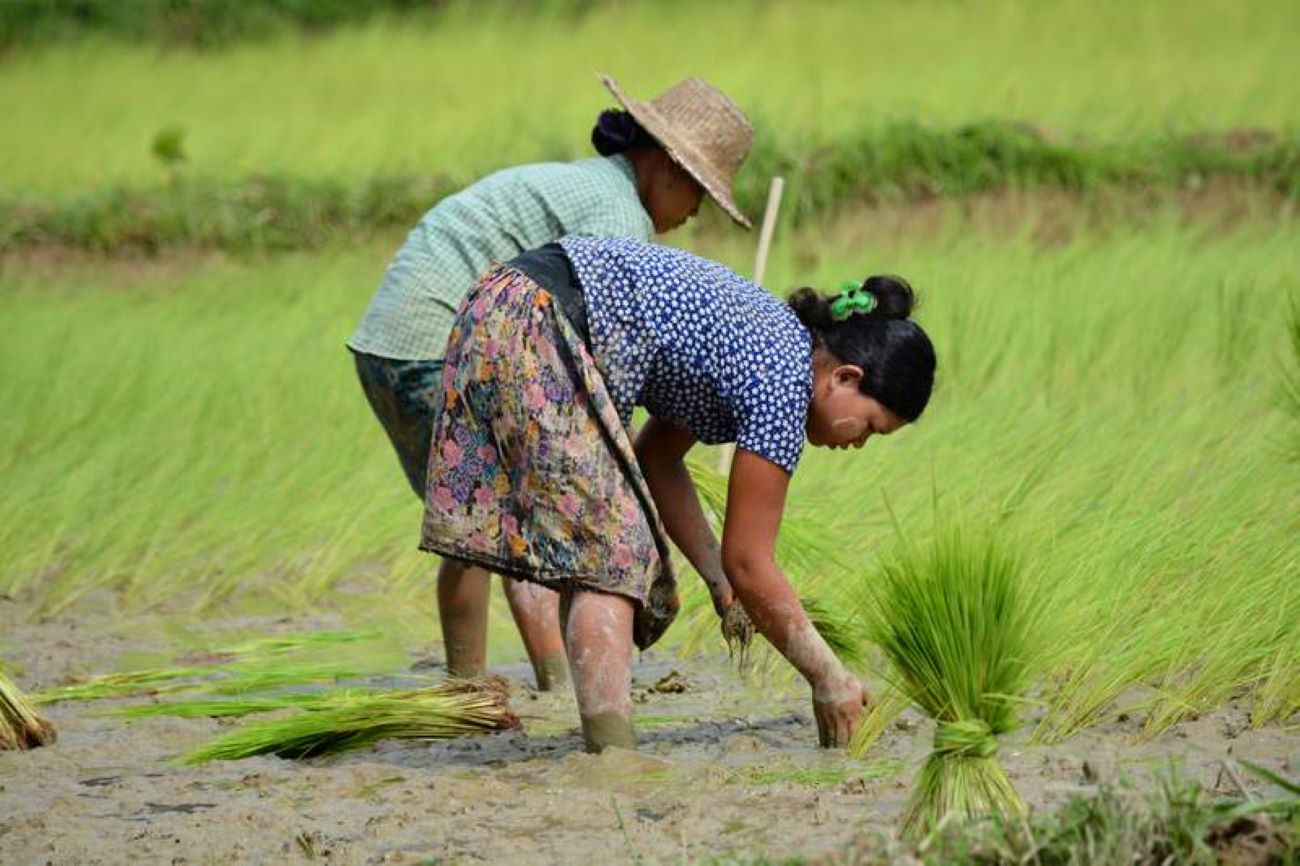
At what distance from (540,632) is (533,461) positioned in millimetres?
861

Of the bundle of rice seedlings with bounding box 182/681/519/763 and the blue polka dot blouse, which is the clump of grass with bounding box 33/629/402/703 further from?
the blue polka dot blouse

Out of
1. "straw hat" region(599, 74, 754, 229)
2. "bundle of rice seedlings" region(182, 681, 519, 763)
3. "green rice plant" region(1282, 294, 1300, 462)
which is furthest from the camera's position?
"green rice plant" region(1282, 294, 1300, 462)

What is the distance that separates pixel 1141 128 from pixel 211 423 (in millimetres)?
4419

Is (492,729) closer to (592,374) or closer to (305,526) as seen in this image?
(592,374)

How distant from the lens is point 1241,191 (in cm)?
822

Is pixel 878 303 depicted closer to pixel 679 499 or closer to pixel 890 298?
pixel 890 298

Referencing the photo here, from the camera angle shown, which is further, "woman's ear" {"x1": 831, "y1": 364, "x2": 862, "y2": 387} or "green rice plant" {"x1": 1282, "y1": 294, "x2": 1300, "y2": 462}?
"green rice plant" {"x1": 1282, "y1": 294, "x2": 1300, "y2": 462}

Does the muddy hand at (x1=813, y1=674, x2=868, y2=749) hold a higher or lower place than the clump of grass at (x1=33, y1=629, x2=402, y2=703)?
higher

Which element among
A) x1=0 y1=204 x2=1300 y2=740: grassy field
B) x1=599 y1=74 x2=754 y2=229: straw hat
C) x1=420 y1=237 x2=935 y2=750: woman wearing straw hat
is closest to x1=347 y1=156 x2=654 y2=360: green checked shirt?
x1=599 y1=74 x2=754 y2=229: straw hat

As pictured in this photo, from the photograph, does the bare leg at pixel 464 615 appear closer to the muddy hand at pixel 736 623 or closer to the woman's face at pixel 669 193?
the muddy hand at pixel 736 623

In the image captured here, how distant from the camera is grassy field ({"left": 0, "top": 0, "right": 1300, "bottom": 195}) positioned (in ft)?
29.3

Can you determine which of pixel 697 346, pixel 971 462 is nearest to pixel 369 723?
pixel 697 346

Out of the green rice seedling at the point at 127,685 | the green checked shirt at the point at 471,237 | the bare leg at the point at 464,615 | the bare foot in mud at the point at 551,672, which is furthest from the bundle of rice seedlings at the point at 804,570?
the green rice seedling at the point at 127,685

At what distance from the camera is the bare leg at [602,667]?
3295mm
